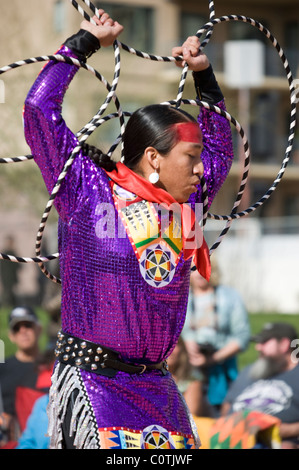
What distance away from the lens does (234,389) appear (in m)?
6.20

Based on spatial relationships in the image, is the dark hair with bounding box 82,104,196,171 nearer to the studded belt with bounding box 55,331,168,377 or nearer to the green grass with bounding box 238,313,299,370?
the studded belt with bounding box 55,331,168,377

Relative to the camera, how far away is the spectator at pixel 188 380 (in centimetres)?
621

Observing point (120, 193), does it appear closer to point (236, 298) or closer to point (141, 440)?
point (141, 440)

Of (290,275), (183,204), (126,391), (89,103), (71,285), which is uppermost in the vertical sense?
(89,103)

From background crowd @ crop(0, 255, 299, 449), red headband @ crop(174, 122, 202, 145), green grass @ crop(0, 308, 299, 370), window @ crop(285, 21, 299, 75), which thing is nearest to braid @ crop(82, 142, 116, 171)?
red headband @ crop(174, 122, 202, 145)

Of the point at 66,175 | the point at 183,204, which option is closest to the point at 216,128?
the point at 183,204

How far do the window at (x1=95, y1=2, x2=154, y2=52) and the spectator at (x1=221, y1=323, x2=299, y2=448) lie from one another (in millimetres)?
15215

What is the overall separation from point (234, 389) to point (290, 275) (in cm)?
1197

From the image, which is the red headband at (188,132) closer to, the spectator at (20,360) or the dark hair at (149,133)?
the dark hair at (149,133)

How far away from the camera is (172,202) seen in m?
2.97

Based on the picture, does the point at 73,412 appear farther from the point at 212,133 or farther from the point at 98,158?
the point at 212,133

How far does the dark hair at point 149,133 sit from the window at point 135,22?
58.9 feet

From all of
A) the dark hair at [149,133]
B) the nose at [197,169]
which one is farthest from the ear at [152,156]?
the nose at [197,169]

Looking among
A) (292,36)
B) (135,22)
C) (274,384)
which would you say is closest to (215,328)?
(274,384)
